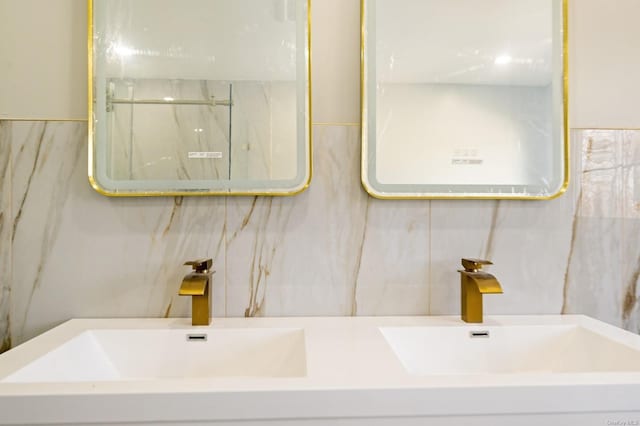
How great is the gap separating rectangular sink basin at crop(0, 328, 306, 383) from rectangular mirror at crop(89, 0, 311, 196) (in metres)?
0.35

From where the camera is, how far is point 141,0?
99 cm

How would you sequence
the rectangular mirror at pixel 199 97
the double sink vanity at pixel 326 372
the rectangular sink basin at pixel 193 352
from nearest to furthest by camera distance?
the double sink vanity at pixel 326 372, the rectangular sink basin at pixel 193 352, the rectangular mirror at pixel 199 97

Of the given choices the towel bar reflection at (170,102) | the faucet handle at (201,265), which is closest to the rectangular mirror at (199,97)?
the towel bar reflection at (170,102)

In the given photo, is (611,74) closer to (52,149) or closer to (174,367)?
(174,367)

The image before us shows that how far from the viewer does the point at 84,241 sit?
1.00m

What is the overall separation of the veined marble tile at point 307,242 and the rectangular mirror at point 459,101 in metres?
0.07

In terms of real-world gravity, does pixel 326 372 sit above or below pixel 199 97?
below

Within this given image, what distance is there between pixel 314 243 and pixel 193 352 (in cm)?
40

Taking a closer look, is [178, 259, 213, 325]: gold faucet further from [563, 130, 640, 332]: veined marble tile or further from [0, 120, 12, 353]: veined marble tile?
[563, 130, 640, 332]: veined marble tile

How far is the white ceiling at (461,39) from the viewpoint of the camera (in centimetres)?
102

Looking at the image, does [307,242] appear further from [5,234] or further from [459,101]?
[5,234]

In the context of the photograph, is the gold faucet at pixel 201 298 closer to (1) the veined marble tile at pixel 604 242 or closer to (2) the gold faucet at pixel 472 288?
(2) the gold faucet at pixel 472 288

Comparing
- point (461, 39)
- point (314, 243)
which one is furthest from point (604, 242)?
point (314, 243)

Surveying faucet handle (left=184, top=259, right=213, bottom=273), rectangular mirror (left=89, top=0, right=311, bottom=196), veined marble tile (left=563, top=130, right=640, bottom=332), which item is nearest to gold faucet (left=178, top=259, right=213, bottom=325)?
faucet handle (left=184, top=259, right=213, bottom=273)
